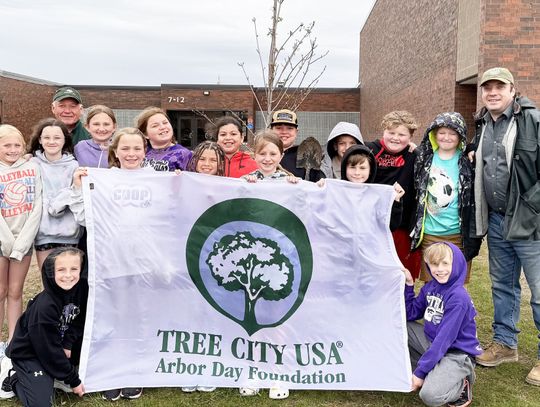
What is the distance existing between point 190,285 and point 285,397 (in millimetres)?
1076

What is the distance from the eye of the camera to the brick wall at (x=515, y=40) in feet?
32.2

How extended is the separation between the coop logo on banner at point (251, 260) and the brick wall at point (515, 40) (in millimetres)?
8092

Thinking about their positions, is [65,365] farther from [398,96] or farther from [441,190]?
[398,96]

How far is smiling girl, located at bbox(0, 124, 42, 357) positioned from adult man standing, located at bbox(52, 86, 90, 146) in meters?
0.83

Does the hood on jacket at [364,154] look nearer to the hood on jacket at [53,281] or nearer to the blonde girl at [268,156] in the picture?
the blonde girl at [268,156]

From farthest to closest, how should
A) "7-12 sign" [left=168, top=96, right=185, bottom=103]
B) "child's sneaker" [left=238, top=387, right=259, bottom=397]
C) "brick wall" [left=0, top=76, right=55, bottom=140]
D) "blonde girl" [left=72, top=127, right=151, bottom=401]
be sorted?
"7-12 sign" [left=168, top=96, right=185, bottom=103] < "brick wall" [left=0, top=76, right=55, bottom=140] < "blonde girl" [left=72, top=127, right=151, bottom=401] < "child's sneaker" [left=238, top=387, right=259, bottom=397]

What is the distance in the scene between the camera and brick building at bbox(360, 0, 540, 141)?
9906mm

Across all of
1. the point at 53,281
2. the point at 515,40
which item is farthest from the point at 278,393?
the point at 515,40

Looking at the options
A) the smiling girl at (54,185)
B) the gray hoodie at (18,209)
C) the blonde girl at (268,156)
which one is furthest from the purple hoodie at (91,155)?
the blonde girl at (268,156)

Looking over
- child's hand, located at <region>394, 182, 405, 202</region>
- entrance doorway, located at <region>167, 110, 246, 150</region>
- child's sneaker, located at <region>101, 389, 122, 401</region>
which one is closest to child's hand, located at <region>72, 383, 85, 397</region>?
child's sneaker, located at <region>101, 389, 122, 401</region>

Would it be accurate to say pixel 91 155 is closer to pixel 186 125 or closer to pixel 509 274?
pixel 509 274

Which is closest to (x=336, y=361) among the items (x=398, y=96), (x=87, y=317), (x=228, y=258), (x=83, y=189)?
(x=228, y=258)

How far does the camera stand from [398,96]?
2098cm

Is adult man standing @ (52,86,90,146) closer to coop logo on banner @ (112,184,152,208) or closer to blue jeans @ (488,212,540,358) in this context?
coop logo on banner @ (112,184,152,208)
